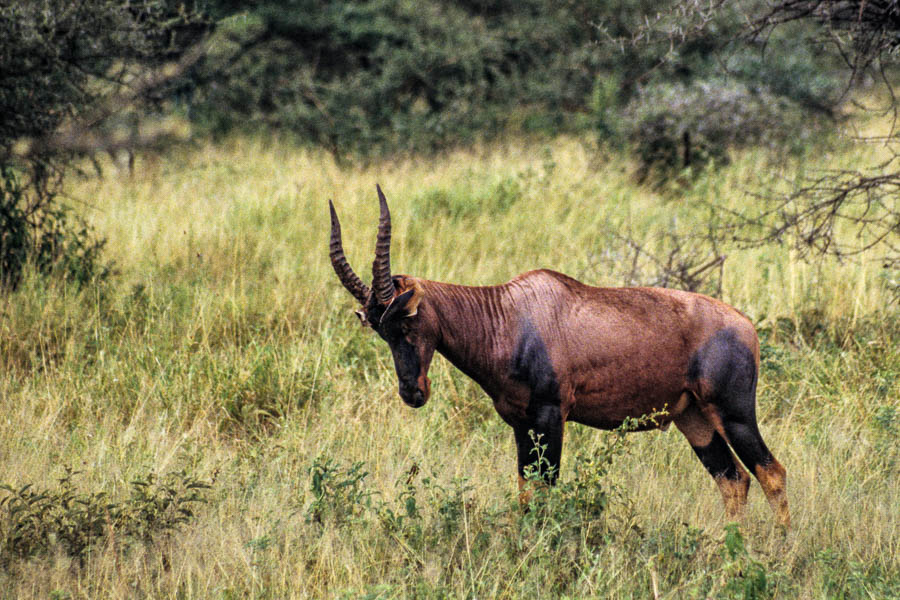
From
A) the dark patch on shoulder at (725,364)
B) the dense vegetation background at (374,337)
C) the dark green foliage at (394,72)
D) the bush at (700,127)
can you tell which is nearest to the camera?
the dense vegetation background at (374,337)

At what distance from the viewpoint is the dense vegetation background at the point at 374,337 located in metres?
4.46

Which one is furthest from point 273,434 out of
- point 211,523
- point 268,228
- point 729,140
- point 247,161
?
point 729,140

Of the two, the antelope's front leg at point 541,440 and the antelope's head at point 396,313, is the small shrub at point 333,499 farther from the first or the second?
the antelope's front leg at point 541,440

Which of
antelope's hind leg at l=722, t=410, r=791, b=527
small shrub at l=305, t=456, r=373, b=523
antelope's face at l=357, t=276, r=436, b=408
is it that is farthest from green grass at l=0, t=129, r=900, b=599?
antelope's face at l=357, t=276, r=436, b=408

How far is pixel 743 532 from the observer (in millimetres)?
4660

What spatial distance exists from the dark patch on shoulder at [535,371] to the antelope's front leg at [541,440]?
0.05 metres

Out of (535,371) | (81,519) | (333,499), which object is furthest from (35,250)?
(535,371)

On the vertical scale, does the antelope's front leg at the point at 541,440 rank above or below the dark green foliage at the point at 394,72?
below

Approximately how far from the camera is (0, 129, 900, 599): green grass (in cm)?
439

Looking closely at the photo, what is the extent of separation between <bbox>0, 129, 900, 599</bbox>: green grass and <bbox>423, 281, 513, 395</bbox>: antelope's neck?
0.68 metres

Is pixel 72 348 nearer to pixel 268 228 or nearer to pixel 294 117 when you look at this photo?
pixel 268 228

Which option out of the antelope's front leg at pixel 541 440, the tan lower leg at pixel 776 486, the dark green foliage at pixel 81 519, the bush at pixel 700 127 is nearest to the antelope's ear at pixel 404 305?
the antelope's front leg at pixel 541 440

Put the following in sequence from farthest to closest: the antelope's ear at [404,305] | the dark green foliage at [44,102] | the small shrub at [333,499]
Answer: the dark green foliage at [44,102] < the small shrub at [333,499] < the antelope's ear at [404,305]

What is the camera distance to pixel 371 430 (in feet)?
19.6
